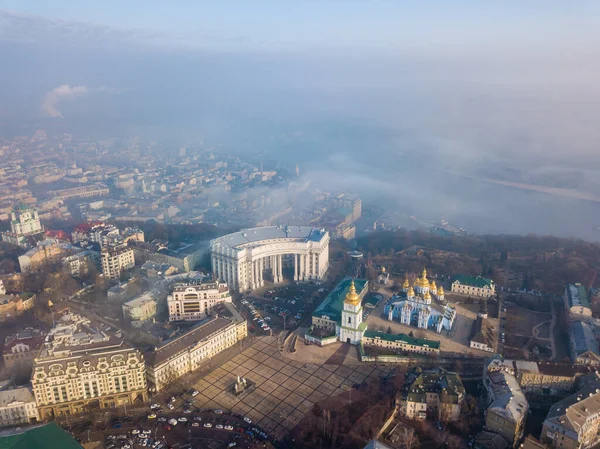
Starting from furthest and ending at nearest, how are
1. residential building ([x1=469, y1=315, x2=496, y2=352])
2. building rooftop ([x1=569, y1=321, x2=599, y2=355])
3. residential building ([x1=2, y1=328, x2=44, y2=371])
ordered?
residential building ([x1=469, y1=315, x2=496, y2=352]) < building rooftop ([x1=569, y1=321, x2=599, y2=355]) < residential building ([x1=2, y1=328, x2=44, y2=371])

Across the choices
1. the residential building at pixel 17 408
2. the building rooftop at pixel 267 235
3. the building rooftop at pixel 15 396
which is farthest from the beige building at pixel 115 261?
the residential building at pixel 17 408

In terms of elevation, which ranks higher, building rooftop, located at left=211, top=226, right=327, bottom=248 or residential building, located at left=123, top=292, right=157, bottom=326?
building rooftop, located at left=211, top=226, right=327, bottom=248

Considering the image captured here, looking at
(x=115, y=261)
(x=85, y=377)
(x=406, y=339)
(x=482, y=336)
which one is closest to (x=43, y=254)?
(x=115, y=261)

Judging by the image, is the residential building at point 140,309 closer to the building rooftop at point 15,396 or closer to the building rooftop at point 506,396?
the building rooftop at point 15,396

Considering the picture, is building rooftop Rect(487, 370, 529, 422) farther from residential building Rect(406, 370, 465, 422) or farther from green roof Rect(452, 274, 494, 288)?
green roof Rect(452, 274, 494, 288)

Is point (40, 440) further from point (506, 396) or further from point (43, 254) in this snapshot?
point (43, 254)

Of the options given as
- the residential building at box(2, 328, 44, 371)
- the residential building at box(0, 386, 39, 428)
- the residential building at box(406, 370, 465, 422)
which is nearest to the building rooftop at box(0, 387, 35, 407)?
the residential building at box(0, 386, 39, 428)

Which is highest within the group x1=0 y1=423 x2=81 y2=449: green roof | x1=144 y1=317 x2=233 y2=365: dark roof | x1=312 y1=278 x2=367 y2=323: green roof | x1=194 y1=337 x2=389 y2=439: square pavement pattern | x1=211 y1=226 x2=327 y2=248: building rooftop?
x1=211 y1=226 x2=327 y2=248: building rooftop

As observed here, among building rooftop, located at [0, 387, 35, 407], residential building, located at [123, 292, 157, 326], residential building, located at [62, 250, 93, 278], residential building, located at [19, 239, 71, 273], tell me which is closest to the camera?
building rooftop, located at [0, 387, 35, 407]
